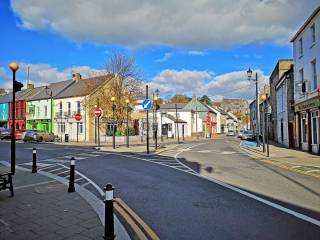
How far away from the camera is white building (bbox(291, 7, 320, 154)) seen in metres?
20.4

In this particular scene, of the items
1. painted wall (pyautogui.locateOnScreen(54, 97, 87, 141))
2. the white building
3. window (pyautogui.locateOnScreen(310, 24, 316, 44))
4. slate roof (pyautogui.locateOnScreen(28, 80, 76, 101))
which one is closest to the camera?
the white building

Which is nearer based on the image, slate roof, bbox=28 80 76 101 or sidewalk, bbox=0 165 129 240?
sidewalk, bbox=0 165 129 240

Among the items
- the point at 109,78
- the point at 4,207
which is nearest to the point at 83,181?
the point at 4,207

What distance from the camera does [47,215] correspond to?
640 cm

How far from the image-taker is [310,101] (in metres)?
21.0

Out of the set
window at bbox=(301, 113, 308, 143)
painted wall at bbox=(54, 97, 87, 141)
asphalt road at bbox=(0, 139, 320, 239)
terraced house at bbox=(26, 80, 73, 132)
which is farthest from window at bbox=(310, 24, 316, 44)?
terraced house at bbox=(26, 80, 73, 132)

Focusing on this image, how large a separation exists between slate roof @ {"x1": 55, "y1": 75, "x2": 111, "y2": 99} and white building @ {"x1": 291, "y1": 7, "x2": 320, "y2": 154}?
A: 26.3 meters

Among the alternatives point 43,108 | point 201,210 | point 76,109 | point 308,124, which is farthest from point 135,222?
point 43,108

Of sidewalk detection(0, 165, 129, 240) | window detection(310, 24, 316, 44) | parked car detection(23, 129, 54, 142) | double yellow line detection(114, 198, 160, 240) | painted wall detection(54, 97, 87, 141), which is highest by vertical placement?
window detection(310, 24, 316, 44)

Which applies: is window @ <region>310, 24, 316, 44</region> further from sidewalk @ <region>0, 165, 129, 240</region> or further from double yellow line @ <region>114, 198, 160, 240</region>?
sidewalk @ <region>0, 165, 129, 240</region>

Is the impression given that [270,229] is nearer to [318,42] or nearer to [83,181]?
[83,181]

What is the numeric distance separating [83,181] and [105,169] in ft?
9.27

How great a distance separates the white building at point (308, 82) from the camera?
20.4 meters

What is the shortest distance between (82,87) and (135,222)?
45398mm
